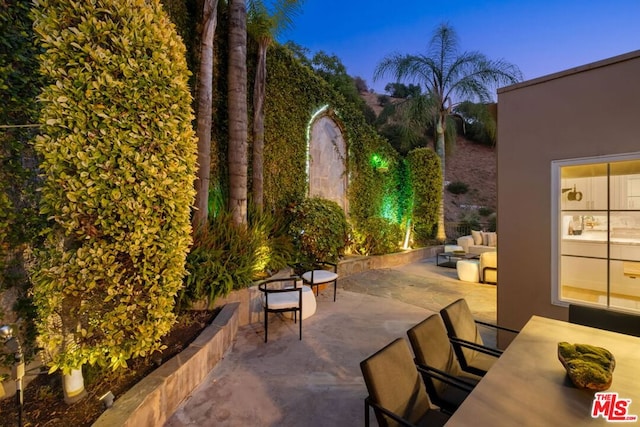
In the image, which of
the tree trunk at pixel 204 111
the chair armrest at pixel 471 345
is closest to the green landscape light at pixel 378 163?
the tree trunk at pixel 204 111

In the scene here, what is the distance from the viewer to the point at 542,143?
283 centimetres

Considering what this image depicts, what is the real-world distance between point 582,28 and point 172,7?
2822 centimetres

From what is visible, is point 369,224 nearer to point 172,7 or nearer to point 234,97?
point 234,97

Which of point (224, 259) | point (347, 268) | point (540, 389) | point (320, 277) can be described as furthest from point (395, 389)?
point (347, 268)

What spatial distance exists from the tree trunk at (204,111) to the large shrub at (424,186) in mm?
7759

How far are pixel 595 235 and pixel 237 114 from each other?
477cm

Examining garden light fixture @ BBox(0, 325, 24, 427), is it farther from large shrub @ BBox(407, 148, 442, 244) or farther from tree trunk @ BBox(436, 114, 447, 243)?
tree trunk @ BBox(436, 114, 447, 243)

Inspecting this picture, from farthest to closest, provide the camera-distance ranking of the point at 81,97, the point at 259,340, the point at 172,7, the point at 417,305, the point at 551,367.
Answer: the point at 417,305 → the point at 172,7 → the point at 259,340 → the point at 81,97 → the point at 551,367

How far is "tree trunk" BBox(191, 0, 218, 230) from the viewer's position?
147 inches

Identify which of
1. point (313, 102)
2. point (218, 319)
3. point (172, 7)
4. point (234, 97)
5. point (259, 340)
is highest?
point (172, 7)

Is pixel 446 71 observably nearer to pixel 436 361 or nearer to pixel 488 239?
pixel 488 239

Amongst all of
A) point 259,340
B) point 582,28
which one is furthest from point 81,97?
point 582,28

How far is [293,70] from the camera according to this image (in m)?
6.19

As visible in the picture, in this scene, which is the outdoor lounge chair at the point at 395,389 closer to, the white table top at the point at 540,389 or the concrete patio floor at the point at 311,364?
the white table top at the point at 540,389
